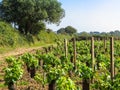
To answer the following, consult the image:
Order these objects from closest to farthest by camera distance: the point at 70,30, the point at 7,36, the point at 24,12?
the point at 7,36 → the point at 24,12 → the point at 70,30

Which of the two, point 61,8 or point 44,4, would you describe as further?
point 61,8

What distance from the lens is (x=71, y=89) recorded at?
9406 millimetres

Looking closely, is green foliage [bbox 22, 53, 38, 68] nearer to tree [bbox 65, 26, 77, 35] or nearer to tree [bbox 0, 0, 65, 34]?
tree [bbox 0, 0, 65, 34]

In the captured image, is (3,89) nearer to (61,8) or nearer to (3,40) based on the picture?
(3,40)

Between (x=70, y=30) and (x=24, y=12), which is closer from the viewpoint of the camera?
(x=24, y=12)

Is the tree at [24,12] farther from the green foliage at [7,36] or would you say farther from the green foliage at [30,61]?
the green foliage at [30,61]

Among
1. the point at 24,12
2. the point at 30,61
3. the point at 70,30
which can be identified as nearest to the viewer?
the point at 30,61

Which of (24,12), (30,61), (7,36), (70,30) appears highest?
(24,12)

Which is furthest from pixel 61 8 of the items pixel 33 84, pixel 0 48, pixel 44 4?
pixel 33 84

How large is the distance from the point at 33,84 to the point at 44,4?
43024mm

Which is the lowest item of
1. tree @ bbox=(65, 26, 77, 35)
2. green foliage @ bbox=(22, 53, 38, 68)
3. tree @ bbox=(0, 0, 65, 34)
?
tree @ bbox=(65, 26, 77, 35)

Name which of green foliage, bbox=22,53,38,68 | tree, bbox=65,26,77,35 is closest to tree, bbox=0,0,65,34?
green foliage, bbox=22,53,38,68

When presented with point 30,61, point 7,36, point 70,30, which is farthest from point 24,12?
point 70,30

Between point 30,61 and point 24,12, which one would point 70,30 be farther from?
point 30,61
